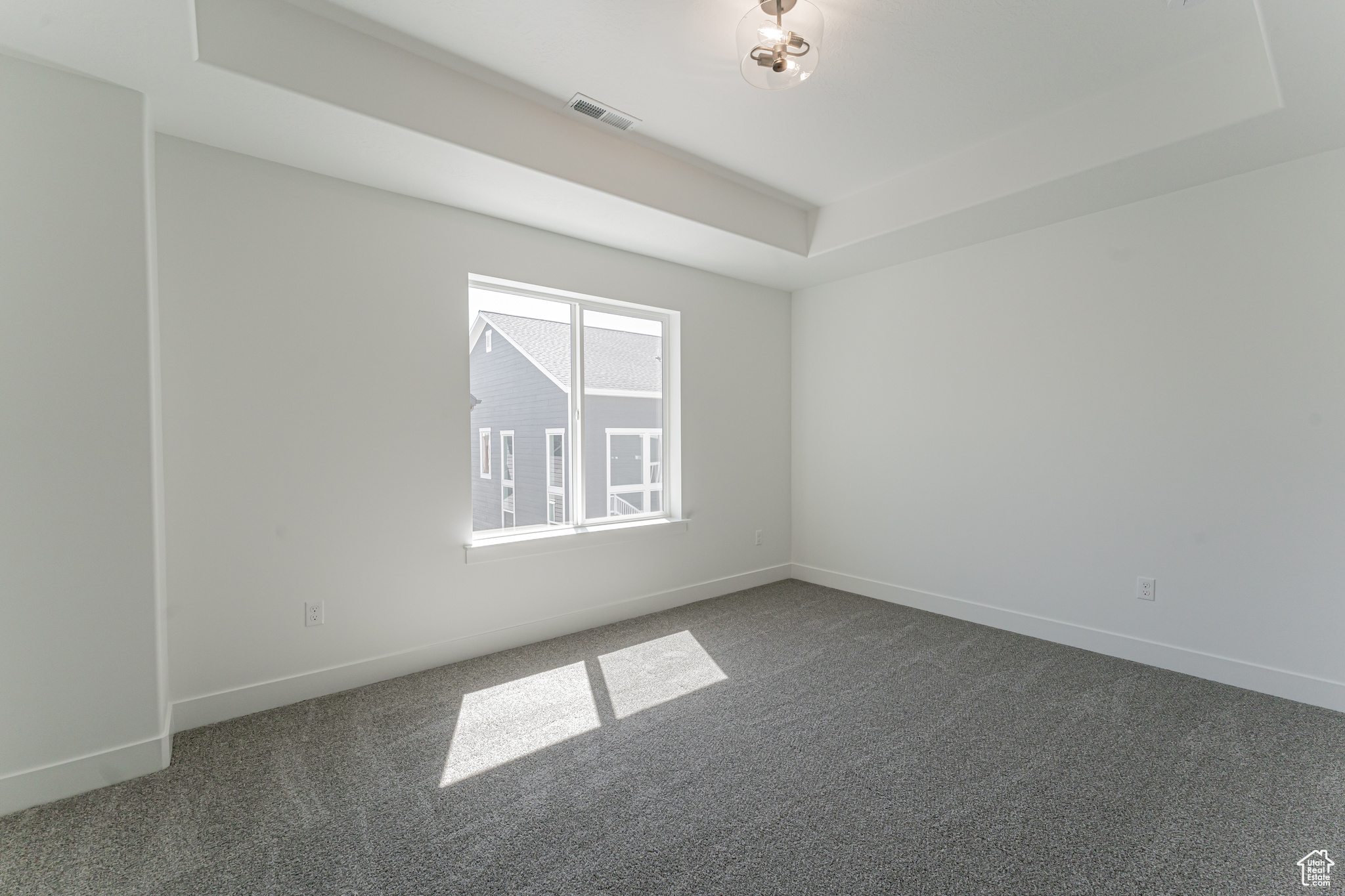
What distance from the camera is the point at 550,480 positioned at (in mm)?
3805

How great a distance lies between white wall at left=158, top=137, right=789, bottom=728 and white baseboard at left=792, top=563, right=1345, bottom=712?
7.46 ft

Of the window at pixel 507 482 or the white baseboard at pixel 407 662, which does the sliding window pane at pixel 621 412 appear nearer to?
the window at pixel 507 482

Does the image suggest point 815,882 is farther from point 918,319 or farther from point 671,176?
point 918,319

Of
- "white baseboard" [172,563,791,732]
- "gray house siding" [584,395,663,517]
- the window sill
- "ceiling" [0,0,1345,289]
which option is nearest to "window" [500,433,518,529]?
the window sill

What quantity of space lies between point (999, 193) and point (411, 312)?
3194 millimetres

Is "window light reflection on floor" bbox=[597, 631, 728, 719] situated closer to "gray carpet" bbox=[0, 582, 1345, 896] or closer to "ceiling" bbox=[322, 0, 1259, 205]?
"gray carpet" bbox=[0, 582, 1345, 896]

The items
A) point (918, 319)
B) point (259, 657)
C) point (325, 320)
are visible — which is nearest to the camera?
point (259, 657)

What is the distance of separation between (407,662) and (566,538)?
1.10 metres

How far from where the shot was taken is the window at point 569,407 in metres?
3.55

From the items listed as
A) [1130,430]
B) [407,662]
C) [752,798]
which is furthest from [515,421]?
[1130,430]

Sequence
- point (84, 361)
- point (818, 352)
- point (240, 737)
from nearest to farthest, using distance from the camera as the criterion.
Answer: point (84, 361), point (240, 737), point (818, 352)

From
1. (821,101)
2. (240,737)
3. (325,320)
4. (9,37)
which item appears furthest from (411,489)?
(821,101)

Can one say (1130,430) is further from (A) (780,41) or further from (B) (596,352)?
(B) (596,352)

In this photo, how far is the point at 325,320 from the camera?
286 centimetres
